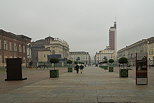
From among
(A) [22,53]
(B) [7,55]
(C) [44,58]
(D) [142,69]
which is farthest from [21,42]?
(D) [142,69]

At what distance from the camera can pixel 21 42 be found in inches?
2891

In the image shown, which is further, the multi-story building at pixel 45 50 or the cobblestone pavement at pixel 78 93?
the multi-story building at pixel 45 50

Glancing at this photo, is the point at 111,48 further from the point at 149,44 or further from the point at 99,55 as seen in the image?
the point at 149,44

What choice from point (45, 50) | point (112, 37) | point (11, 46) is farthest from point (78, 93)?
point (112, 37)

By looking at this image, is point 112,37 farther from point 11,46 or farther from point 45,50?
point 11,46

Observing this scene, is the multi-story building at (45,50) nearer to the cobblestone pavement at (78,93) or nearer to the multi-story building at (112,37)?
the multi-story building at (112,37)

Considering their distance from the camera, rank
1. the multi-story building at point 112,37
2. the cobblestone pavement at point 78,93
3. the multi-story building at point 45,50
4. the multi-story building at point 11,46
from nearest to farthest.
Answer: the cobblestone pavement at point 78,93 → the multi-story building at point 11,46 → the multi-story building at point 45,50 → the multi-story building at point 112,37

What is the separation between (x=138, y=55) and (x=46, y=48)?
106 metres

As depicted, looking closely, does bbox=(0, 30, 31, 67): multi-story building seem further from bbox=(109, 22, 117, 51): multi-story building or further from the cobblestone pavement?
bbox=(109, 22, 117, 51): multi-story building

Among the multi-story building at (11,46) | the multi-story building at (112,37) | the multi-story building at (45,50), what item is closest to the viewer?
the multi-story building at (11,46)

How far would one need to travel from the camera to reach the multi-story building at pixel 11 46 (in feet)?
190

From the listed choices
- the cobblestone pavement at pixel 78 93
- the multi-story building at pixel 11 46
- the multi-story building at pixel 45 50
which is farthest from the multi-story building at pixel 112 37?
the cobblestone pavement at pixel 78 93

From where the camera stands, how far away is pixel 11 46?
64562 mm

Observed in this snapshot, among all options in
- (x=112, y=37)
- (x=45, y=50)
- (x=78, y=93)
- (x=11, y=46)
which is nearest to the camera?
(x=78, y=93)
